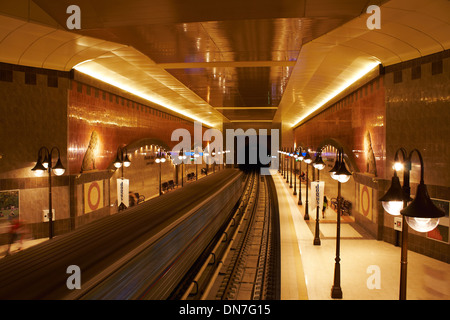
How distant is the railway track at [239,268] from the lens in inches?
304

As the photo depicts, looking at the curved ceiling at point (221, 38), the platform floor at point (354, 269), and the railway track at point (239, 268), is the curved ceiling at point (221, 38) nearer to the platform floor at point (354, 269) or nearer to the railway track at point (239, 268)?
the railway track at point (239, 268)

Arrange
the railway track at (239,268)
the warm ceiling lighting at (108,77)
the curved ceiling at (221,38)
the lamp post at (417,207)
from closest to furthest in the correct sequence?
the lamp post at (417,207) → the curved ceiling at (221,38) → the railway track at (239,268) → the warm ceiling lighting at (108,77)

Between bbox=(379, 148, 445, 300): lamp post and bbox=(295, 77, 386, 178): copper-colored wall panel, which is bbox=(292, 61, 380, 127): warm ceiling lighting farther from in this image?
bbox=(379, 148, 445, 300): lamp post

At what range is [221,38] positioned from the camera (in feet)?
29.9

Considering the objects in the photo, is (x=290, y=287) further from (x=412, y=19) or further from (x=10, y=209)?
(x=10, y=209)

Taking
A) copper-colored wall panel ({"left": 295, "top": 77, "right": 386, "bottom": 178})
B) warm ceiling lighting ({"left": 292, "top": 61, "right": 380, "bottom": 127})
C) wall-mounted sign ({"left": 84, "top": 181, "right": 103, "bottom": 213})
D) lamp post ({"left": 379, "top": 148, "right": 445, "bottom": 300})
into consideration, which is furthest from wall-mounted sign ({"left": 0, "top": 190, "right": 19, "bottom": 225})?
warm ceiling lighting ({"left": 292, "top": 61, "right": 380, "bottom": 127})

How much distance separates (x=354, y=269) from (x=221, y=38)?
335 inches

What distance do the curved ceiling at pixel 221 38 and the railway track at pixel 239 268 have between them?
22.7 ft

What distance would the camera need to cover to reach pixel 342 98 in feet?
55.0

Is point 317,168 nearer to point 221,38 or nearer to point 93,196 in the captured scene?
point 221,38

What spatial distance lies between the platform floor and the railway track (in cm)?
50

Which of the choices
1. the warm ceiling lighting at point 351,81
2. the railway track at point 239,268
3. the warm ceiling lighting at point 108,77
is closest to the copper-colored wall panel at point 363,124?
the warm ceiling lighting at point 351,81

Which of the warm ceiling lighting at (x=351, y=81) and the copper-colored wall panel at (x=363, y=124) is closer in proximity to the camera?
the copper-colored wall panel at (x=363, y=124)

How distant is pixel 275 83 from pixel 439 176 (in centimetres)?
→ 922
